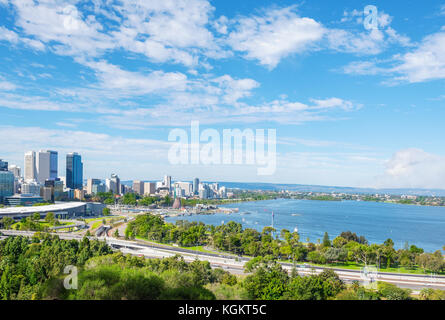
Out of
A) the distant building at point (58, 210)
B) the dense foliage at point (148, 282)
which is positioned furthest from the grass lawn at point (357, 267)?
the distant building at point (58, 210)

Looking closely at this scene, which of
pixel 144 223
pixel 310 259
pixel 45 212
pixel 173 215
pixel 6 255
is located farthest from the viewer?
pixel 173 215

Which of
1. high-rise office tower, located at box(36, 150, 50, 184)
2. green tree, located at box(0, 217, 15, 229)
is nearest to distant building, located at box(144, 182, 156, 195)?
high-rise office tower, located at box(36, 150, 50, 184)

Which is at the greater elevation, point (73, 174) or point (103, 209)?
point (73, 174)

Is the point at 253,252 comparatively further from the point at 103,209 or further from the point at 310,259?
the point at 103,209

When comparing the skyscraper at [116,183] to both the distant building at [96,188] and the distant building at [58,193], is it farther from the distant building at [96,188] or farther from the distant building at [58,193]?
the distant building at [58,193]

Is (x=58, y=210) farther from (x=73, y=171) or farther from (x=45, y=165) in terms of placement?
(x=45, y=165)
